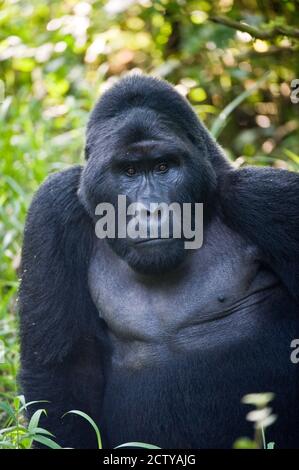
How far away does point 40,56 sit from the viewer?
844cm

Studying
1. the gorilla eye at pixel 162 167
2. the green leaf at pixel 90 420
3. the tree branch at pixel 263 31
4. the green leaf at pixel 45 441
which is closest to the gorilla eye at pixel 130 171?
the gorilla eye at pixel 162 167

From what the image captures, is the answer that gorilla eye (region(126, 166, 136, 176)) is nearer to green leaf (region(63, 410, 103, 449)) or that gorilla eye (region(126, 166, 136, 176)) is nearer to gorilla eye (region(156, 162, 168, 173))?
gorilla eye (region(156, 162, 168, 173))

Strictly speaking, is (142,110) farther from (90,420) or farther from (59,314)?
(90,420)

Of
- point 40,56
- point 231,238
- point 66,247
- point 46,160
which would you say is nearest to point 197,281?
point 231,238

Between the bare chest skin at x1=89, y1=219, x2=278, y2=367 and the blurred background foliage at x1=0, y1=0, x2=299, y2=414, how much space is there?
229cm

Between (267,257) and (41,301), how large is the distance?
3.65 feet

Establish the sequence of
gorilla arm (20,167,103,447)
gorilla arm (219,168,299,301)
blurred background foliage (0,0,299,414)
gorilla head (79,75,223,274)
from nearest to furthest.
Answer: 1. gorilla head (79,75,223,274)
2. gorilla arm (219,168,299,301)
3. gorilla arm (20,167,103,447)
4. blurred background foliage (0,0,299,414)

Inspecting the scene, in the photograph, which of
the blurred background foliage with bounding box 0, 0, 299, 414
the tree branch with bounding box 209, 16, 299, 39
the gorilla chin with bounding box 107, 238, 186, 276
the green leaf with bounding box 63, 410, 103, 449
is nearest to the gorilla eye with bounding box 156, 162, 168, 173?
the gorilla chin with bounding box 107, 238, 186, 276

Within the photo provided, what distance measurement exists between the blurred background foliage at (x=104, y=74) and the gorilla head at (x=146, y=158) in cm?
232

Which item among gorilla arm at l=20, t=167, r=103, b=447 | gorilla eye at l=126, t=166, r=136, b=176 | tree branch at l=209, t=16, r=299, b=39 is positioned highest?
tree branch at l=209, t=16, r=299, b=39

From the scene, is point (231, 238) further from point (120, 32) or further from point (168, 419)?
point (120, 32)

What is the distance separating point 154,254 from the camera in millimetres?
4078

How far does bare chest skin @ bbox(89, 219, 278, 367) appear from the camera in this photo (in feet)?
14.2

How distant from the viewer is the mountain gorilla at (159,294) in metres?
4.21
